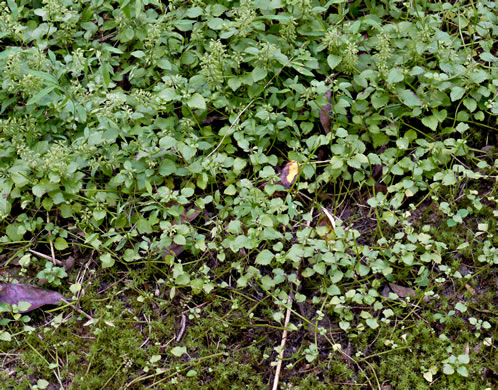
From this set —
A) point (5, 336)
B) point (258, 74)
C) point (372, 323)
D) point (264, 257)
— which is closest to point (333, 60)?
point (258, 74)

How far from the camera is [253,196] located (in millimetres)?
3342

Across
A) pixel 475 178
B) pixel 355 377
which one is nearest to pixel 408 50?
pixel 475 178

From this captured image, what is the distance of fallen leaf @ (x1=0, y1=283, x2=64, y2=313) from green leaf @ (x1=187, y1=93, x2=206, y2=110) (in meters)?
Result: 1.41

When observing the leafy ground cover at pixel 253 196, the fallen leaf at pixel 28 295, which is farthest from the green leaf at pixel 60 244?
the fallen leaf at pixel 28 295

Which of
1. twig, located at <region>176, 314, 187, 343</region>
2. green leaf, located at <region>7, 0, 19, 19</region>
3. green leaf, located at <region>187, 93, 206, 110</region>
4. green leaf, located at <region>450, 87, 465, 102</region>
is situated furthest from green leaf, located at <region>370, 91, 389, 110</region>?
green leaf, located at <region>7, 0, 19, 19</region>

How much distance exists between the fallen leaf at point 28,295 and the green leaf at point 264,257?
119 cm

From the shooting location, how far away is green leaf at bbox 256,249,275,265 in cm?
312

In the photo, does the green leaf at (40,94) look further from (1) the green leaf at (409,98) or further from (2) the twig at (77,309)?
(1) the green leaf at (409,98)

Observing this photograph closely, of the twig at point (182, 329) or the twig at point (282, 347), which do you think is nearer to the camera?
the twig at point (282, 347)

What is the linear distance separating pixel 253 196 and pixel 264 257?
40 centimetres

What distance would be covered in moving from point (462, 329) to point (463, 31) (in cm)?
211

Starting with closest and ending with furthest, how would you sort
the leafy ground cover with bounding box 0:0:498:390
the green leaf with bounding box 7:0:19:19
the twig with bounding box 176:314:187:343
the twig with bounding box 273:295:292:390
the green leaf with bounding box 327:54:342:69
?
1. the twig with bounding box 273:295:292:390
2. the leafy ground cover with bounding box 0:0:498:390
3. the twig with bounding box 176:314:187:343
4. the green leaf with bounding box 327:54:342:69
5. the green leaf with bounding box 7:0:19:19

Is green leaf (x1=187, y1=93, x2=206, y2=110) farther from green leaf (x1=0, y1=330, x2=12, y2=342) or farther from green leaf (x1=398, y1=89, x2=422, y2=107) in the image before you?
green leaf (x1=0, y1=330, x2=12, y2=342)

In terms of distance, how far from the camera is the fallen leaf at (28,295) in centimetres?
332
